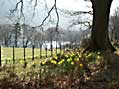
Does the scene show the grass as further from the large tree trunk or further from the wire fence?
the wire fence

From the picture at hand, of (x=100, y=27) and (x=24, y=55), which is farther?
(x=24, y=55)

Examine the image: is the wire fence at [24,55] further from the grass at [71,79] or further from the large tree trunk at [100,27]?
the grass at [71,79]

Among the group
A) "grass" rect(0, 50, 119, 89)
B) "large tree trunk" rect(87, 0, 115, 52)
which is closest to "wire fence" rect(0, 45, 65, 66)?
"large tree trunk" rect(87, 0, 115, 52)

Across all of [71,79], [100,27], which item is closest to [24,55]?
[100,27]

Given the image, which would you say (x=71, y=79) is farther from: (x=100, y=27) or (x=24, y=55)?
(x=24, y=55)

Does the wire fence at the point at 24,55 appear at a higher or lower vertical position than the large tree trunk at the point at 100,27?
lower

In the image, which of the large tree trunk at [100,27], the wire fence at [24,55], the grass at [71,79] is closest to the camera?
the grass at [71,79]

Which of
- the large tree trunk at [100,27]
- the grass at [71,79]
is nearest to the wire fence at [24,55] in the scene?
the large tree trunk at [100,27]

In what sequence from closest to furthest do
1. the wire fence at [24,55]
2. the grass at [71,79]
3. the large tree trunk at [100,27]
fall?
1. the grass at [71,79]
2. the large tree trunk at [100,27]
3. the wire fence at [24,55]

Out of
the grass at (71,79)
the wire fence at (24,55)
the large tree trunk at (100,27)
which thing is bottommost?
the wire fence at (24,55)

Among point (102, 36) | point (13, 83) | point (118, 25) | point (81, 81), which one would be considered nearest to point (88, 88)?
point (81, 81)

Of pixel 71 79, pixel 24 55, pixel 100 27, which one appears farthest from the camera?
pixel 24 55

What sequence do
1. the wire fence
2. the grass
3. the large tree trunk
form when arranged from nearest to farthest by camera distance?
the grass, the large tree trunk, the wire fence

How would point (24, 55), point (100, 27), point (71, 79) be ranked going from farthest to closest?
point (24, 55), point (100, 27), point (71, 79)
